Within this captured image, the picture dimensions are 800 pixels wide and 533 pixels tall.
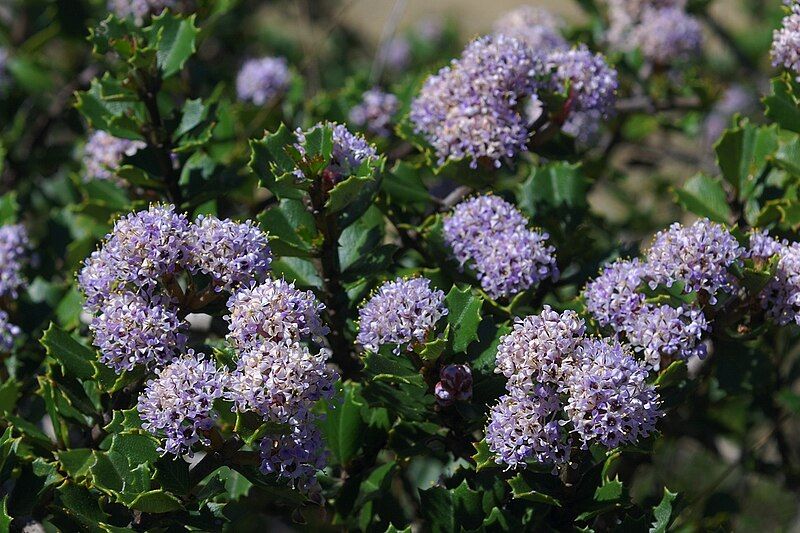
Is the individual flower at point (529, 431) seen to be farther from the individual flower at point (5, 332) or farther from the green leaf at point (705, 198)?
the individual flower at point (5, 332)

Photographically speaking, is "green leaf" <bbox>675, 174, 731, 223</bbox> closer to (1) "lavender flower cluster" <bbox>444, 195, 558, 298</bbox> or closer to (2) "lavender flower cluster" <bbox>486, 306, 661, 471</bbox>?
(1) "lavender flower cluster" <bbox>444, 195, 558, 298</bbox>

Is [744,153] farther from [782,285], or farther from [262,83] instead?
[262,83]

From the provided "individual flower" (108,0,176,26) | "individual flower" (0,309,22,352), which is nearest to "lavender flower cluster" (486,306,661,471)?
"individual flower" (0,309,22,352)

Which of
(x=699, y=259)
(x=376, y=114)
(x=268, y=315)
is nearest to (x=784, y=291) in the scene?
(x=699, y=259)

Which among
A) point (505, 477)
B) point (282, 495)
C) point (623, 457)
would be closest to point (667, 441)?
point (623, 457)

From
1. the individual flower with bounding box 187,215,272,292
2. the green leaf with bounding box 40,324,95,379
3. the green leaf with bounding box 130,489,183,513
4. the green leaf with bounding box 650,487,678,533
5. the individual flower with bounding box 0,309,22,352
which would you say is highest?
the individual flower with bounding box 187,215,272,292

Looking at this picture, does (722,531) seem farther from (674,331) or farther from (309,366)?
(309,366)
